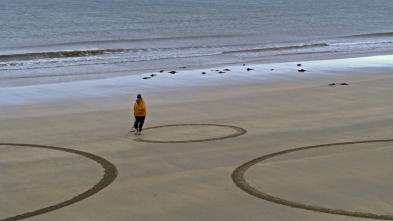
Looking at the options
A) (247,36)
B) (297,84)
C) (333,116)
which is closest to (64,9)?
(247,36)

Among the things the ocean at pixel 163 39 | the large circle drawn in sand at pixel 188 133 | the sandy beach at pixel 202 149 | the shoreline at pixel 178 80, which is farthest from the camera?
the ocean at pixel 163 39

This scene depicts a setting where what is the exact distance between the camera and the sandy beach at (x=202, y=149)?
1234 centimetres

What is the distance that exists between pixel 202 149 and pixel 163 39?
51.2 meters

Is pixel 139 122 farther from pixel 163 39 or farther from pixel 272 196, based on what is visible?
pixel 163 39

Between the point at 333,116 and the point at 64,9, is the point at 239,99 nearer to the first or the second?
the point at 333,116

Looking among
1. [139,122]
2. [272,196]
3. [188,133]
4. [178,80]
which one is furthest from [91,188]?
[178,80]

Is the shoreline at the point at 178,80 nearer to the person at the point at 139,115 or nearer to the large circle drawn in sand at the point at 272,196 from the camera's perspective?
the person at the point at 139,115

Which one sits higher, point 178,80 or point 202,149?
point 178,80

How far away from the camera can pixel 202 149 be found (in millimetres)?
16906

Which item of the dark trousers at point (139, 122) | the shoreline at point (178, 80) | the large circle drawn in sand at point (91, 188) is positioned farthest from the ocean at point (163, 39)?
the large circle drawn in sand at point (91, 188)

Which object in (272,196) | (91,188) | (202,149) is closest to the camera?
(272,196)

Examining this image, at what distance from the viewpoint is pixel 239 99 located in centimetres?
2506

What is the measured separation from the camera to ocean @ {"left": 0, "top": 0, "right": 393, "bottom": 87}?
42906 mm

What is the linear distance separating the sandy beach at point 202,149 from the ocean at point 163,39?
10483 mm
